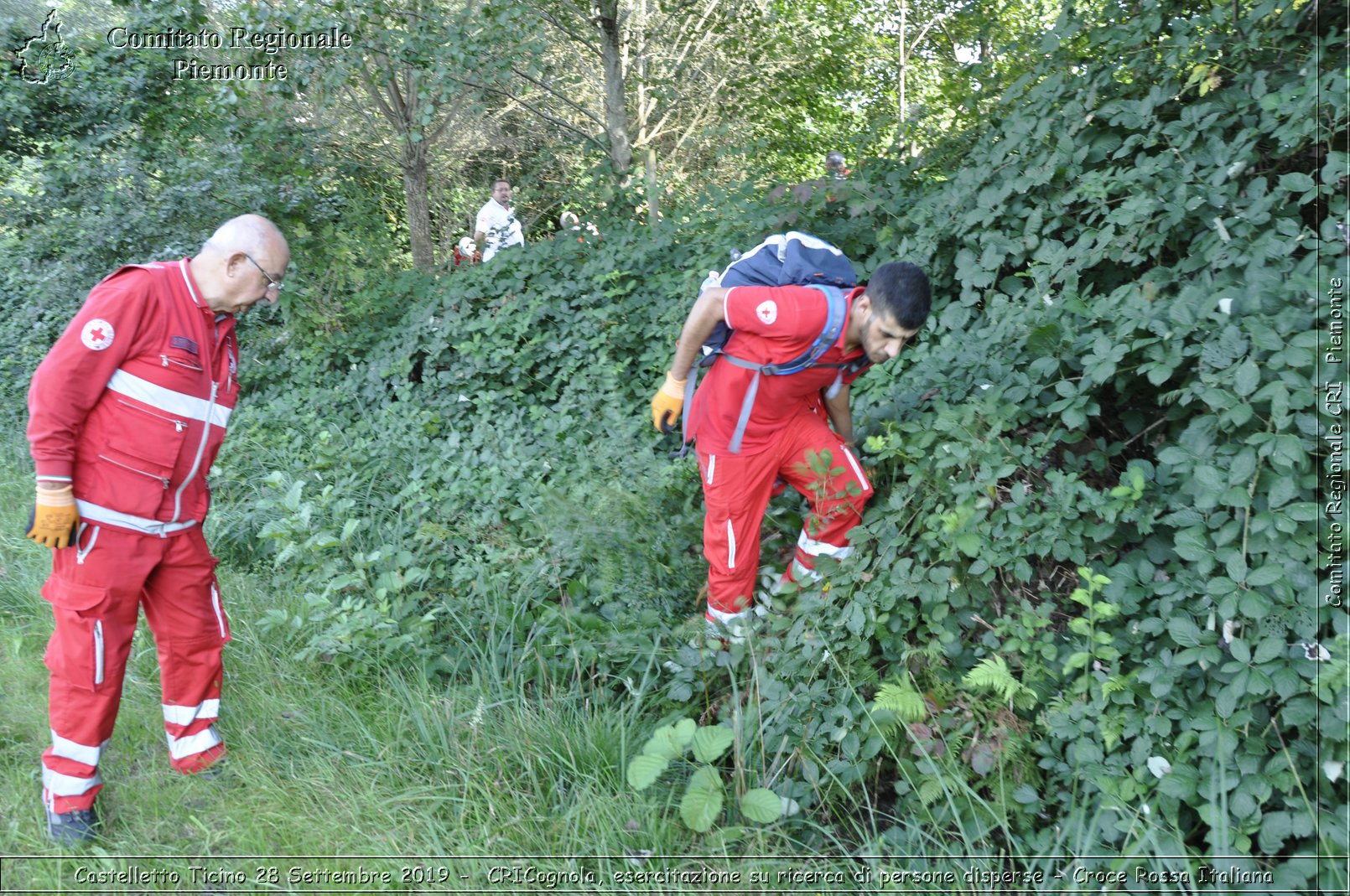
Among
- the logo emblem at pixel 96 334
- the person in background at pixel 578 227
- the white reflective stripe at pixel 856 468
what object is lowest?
the white reflective stripe at pixel 856 468

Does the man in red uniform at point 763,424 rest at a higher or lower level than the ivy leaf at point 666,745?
higher

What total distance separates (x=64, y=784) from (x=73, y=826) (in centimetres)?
14

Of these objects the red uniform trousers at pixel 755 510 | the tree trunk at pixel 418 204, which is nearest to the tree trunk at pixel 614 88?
the tree trunk at pixel 418 204

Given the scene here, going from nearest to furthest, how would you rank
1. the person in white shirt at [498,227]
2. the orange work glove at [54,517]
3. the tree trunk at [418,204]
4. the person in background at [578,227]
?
1. the orange work glove at [54,517]
2. the person in background at [578,227]
3. the person in white shirt at [498,227]
4. the tree trunk at [418,204]

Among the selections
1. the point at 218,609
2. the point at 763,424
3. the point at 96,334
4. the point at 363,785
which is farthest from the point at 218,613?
the point at 763,424

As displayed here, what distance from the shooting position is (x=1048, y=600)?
298 centimetres

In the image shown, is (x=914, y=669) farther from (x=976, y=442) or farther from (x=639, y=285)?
(x=639, y=285)

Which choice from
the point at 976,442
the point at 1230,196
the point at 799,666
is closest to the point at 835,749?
the point at 799,666

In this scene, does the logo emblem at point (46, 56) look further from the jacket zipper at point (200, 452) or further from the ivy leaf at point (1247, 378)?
the ivy leaf at point (1247, 378)

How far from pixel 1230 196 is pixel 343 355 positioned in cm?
617

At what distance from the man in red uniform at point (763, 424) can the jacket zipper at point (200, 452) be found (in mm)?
1660

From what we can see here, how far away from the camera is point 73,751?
9.91 ft

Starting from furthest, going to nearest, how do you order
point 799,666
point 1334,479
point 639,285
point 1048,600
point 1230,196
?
1. point 639,285
2. point 1230,196
3. point 799,666
4. point 1048,600
5. point 1334,479

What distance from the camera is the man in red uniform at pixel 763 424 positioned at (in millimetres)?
3371
